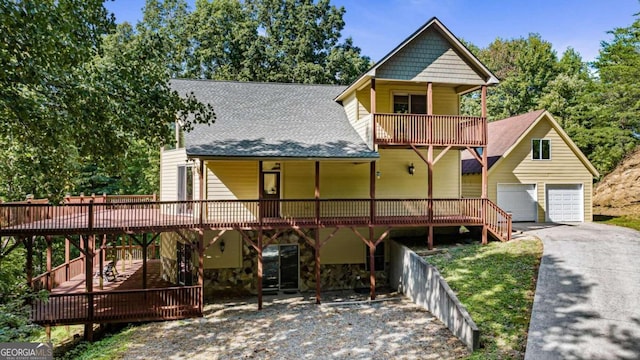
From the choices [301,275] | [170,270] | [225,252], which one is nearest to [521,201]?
[301,275]

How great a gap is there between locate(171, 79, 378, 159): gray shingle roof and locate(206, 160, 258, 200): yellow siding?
1188 mm

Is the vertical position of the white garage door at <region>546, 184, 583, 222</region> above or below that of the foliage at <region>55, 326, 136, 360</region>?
above

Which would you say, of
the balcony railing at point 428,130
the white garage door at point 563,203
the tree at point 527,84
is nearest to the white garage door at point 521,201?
the white garage door at point 563,203

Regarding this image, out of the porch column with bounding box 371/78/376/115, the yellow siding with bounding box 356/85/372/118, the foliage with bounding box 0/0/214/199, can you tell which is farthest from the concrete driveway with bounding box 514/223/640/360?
the foliage with bounding box 0/0/214/199

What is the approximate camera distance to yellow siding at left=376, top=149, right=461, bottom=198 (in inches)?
665

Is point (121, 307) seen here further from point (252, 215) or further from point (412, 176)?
point (412, 176)

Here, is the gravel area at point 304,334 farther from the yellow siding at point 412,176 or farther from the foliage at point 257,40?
the foliage at point 257,40

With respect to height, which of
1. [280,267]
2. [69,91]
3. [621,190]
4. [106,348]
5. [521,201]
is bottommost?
[106,348]

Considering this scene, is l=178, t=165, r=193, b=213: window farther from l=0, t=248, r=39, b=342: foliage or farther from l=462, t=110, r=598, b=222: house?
l=462, t=110, r=598, b=222: house

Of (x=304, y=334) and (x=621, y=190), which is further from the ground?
(x=621, y=190)

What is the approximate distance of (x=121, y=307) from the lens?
12.8m

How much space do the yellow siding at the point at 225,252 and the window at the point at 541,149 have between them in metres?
15.1

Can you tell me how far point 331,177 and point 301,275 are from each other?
4.31m

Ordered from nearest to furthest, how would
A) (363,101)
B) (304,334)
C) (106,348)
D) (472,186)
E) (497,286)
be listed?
(497,286) < (106,348) < (304,334) < (363,101) < (472,186)
